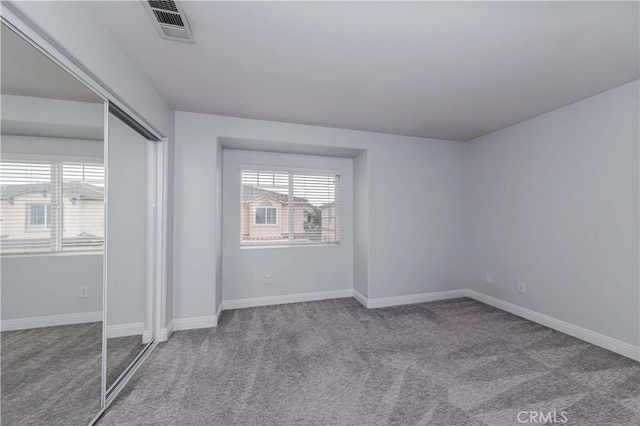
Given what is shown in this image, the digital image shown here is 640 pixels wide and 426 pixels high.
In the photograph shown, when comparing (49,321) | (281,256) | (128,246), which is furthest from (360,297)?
(49,321)

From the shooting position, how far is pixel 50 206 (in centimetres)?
140

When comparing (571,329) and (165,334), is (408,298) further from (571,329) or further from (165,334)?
(165,334)

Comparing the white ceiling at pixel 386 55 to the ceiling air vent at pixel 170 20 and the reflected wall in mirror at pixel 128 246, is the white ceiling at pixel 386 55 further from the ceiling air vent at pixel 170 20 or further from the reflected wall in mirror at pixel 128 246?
the reflected wall in mirror at pixel 128 246

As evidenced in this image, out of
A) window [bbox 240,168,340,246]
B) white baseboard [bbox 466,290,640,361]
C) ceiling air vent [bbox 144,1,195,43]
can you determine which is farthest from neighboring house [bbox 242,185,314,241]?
white baseboard [bbox 466,290,640,361]

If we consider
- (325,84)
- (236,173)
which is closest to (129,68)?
(325,84)

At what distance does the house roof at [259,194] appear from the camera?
3680 mm

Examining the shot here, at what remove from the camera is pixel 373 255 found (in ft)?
11.9

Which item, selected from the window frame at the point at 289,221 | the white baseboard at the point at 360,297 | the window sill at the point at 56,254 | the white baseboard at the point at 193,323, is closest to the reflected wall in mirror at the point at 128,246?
the window sill at the point at 56,254

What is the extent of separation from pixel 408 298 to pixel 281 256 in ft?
6.55

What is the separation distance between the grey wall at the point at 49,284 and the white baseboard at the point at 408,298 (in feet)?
9.83

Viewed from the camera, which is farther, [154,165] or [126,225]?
[154,165]

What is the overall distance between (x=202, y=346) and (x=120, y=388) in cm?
71

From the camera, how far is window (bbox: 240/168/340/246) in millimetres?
3701

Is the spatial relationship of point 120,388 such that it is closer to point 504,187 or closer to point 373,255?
point 373,255
